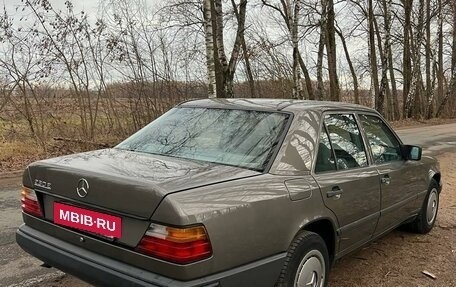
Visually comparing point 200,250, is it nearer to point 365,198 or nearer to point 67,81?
point 365,198

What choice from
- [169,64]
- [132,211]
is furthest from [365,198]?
[169,64]

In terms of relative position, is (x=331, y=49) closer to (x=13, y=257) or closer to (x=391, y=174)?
(x=391, y=174)

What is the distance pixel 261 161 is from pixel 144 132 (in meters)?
1.23

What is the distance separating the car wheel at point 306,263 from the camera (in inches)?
111

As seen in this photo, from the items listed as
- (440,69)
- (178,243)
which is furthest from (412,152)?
(440,69)

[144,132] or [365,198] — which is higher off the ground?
[144,132]

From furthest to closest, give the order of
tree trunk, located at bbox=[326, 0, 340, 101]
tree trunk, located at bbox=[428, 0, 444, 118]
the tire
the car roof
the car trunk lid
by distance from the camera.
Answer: tree trunk, located at bbox=[428, 0, 444, 118] → tree trunk, located at bbox=[326, 0, 340, 101] → the tire → the car roof → the car trunk lid

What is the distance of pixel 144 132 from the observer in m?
3.74

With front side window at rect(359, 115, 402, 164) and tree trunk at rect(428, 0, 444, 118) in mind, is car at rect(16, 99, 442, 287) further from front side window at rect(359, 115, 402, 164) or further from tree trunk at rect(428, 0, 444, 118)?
tree trunk at rect(428, 0, 444, 118)

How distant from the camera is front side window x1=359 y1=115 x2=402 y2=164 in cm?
412

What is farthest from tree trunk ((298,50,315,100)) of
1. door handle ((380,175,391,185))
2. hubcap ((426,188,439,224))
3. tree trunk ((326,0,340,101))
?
door handle ((380,175,391,185))

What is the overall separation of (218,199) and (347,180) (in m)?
1.42

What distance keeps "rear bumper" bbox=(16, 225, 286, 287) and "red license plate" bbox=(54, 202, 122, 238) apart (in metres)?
0.14

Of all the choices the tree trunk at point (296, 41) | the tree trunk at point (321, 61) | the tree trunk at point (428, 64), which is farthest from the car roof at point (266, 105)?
the tree trunk at point (428, 64)
